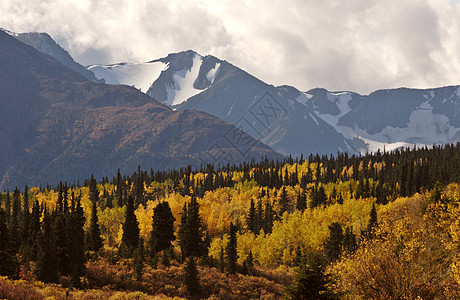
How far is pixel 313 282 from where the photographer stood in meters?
40.0

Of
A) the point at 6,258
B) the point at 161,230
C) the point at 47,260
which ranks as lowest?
the point at 161,230

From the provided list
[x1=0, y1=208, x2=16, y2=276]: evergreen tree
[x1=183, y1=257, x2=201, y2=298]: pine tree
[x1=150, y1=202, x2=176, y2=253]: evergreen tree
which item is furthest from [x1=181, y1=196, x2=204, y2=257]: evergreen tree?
[x1=0, y1=208, x2=16, y2=276]: evergreen tree

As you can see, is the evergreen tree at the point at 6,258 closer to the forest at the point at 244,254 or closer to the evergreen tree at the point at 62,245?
the forest at the point at 244,254

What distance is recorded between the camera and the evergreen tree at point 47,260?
63750mm

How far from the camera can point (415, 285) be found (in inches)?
1444

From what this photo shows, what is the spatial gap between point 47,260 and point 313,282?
42.8 m

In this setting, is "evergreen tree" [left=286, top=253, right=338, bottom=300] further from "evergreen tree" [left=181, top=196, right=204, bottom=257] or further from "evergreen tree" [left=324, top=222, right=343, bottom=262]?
"evergreen tree" [left=324, top=222, right=343, bottom=262]

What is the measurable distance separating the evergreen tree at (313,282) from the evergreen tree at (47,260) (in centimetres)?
4035

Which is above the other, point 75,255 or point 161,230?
point 75,255

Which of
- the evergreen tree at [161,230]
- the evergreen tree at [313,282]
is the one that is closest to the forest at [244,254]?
the evergreen tree at [313,282]

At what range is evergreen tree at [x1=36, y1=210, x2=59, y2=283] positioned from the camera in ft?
209

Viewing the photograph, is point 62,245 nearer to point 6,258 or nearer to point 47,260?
point 47,260

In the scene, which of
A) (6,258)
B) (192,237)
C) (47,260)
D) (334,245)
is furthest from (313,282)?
(334,245)

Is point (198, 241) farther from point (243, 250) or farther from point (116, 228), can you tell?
point (116, 228)
